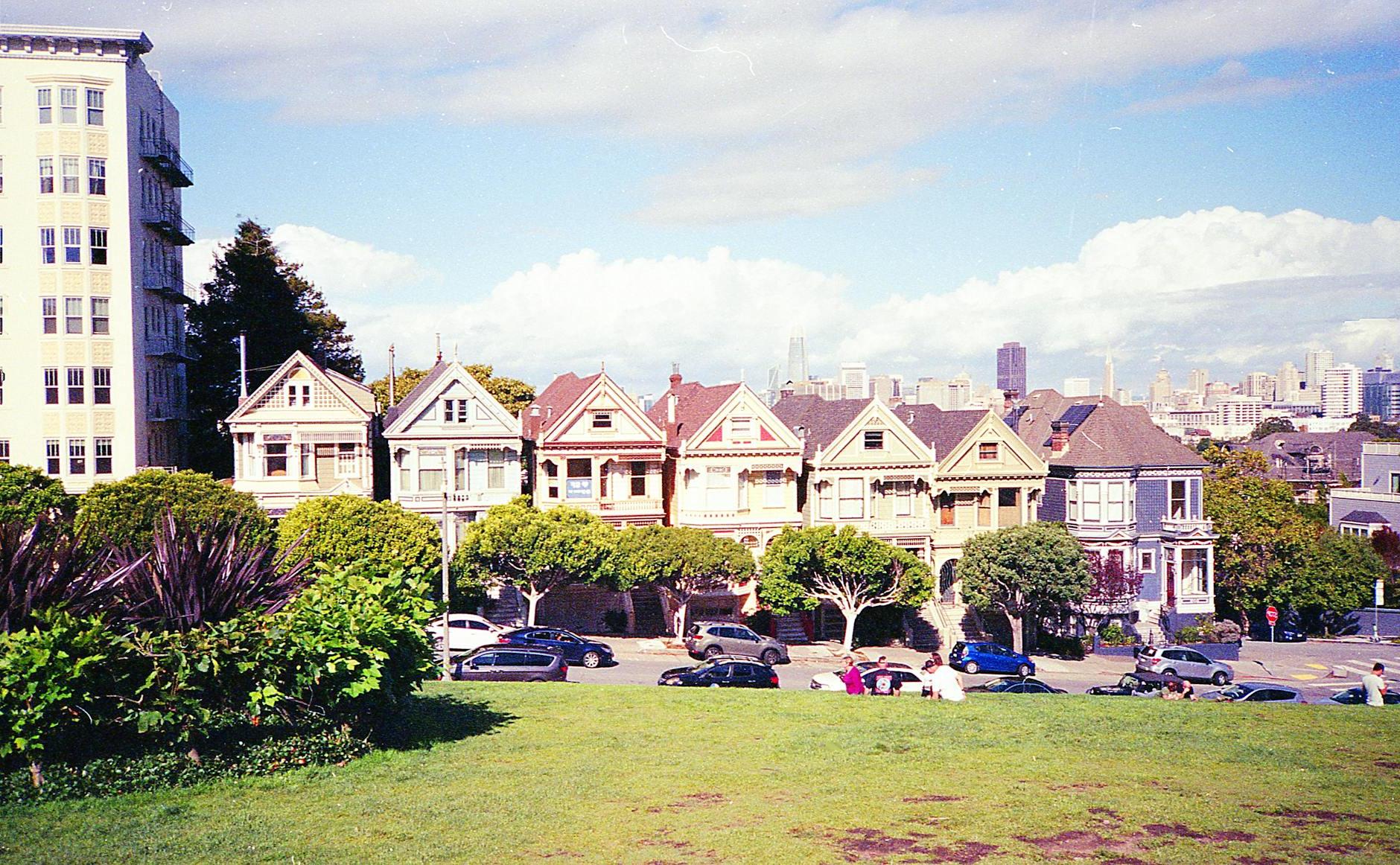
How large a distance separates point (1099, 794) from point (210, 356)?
61.1 metres

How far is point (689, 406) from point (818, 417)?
21.7 ft

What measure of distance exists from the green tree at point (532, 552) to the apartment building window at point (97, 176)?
2501 centimetres

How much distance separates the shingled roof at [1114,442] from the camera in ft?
189

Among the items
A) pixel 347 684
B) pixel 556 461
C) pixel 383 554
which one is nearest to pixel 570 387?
pixel 556 461

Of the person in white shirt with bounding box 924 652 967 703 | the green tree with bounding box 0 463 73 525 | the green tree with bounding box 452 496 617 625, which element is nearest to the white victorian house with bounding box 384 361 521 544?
the green tree with bounding box 452 496 617 625

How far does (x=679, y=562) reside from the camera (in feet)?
161

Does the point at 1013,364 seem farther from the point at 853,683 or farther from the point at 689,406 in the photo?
the point at 853,683

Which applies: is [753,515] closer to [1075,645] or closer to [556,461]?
[556,461]

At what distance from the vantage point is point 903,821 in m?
19.3

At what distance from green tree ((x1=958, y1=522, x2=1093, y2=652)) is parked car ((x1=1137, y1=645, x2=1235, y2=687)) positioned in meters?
4.62

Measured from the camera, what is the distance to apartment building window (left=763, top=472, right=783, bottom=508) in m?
56.0

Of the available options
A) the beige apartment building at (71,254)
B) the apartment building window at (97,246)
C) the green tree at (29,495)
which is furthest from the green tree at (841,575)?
the apartment building window at (97,246)

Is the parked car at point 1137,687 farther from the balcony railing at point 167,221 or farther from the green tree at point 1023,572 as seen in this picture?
the balcony railing at point 167,221

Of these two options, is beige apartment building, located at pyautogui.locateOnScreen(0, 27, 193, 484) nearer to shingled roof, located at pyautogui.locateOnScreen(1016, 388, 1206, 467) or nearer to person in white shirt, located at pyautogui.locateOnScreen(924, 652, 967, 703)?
person in white shirt, located at pyautogui.locateOnScreen(924, 652, 967, 703)
